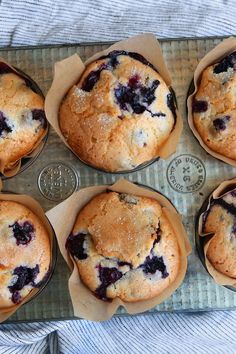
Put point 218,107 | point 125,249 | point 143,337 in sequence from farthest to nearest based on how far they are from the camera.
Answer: point 143,337 < point 218,107 < point 125,249

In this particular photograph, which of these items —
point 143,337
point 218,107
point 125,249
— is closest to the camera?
point 125,249

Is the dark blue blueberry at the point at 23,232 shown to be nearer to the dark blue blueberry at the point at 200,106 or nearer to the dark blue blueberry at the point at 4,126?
the dark blue blueberry at the point at 4,126

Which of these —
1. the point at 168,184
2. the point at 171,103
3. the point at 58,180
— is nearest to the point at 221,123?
the point at 171,103

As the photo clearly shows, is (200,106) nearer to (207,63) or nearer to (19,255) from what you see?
(207,63)

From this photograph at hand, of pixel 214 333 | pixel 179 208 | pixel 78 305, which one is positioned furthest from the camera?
pixel 214 333

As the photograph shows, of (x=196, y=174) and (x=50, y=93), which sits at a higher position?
(x=50, y=93)

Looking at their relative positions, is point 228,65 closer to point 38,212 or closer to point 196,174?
point 196,174

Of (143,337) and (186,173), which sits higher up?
(186,173)

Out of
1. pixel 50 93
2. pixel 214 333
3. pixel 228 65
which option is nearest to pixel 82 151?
pixel 50 93
